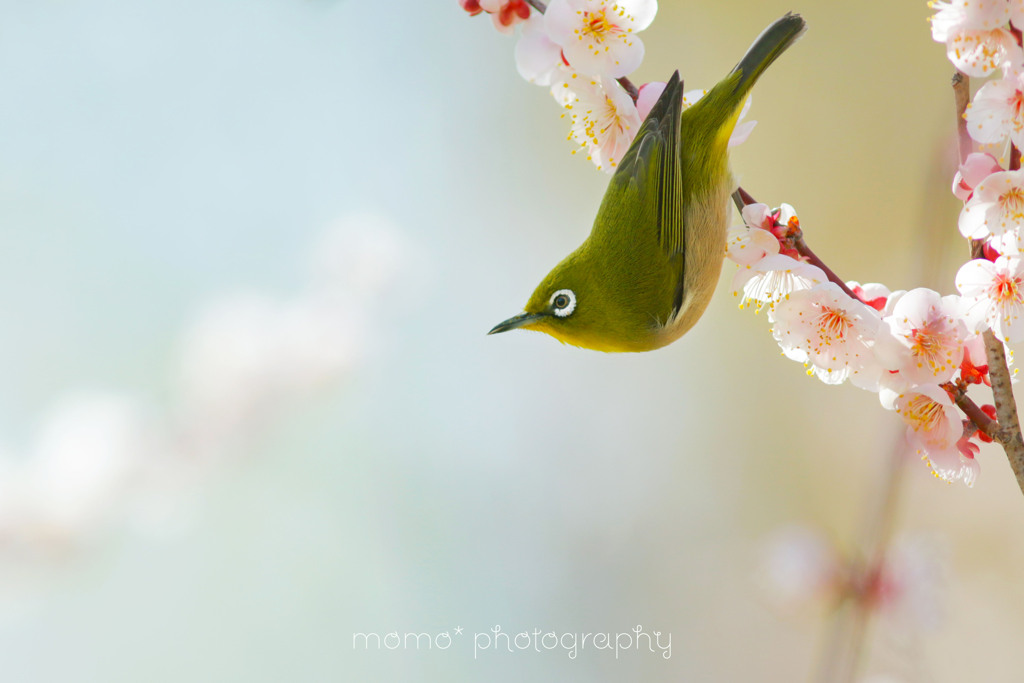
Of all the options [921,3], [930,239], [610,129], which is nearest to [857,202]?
[921,3]

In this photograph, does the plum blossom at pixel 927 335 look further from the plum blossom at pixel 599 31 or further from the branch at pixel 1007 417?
the plum blossom at pixel 599 31

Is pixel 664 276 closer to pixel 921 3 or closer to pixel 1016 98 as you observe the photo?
pixel 1016 98

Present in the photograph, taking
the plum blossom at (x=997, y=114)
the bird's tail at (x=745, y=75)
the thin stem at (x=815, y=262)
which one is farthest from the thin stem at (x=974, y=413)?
the bird's tail at (x=745, y=75)

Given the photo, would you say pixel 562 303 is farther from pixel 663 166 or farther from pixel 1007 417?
pixel 1007 417

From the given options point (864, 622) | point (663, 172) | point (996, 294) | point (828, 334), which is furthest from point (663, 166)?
point (864, 622)

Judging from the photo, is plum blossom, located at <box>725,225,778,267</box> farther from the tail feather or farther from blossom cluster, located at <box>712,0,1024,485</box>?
the tail feather

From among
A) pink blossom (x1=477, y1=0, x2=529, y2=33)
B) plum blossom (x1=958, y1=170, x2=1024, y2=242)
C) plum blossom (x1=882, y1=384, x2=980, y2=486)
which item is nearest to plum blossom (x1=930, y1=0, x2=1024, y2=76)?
plum blossom (x1=958, y1=170, x2=1024, y2=242)
